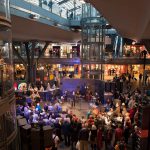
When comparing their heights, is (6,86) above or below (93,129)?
above

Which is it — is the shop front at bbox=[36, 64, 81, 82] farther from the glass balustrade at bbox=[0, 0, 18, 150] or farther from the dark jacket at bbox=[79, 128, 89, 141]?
the glass balustrade at bbox=[0, 0, 18, 150]

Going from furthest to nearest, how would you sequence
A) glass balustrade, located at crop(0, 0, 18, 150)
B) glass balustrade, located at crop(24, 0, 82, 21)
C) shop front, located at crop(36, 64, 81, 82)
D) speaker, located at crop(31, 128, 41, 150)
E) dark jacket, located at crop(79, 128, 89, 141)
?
shop front, located at crop(36, 64, 81, 82) → glass balustrade, located at crop(24, 0, 82, 21) → dark jacket, located at crop(79, 128, 89, 141) → speaker, located at crop(31, 128, 41, 150) → glass balustrade, located at crop(0, 0, 18, 150)

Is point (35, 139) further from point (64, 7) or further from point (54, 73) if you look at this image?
point (54, 73)

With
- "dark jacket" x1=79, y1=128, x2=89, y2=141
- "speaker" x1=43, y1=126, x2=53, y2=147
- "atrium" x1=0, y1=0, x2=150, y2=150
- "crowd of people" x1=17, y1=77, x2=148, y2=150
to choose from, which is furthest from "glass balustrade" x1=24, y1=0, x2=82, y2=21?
"dark jacket" x1=79, y1=128, x2=89, y2=141

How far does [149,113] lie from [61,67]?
2635cm

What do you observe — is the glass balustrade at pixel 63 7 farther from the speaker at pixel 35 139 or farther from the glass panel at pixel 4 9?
the glass panel at pixel 4 9

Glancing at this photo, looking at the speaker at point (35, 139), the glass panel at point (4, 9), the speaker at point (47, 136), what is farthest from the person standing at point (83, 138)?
the glass panel at point (4, 9)

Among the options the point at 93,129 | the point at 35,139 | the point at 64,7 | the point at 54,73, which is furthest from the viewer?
the point at 54,73

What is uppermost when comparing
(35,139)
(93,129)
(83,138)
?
(93,129)

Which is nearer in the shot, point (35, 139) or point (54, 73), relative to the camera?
point (35, 139)

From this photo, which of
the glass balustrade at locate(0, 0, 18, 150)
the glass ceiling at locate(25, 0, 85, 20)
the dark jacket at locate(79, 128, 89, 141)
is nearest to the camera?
the glass balustrade at locate(0, 0, 18, 150)

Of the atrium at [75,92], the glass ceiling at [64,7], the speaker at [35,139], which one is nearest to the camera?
the atrium at [75,92]

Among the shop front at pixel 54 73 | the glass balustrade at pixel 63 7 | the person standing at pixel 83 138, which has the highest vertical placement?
the glass balustrade at pixel 63 7

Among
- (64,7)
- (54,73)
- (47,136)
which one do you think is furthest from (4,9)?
(54,73)
